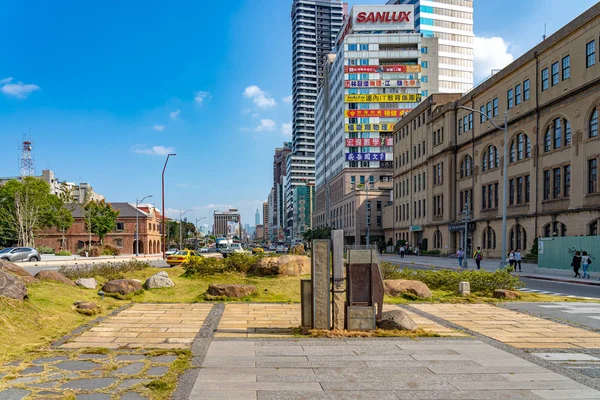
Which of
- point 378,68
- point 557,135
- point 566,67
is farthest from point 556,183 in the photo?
point 378,68

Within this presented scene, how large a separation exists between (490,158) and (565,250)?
23.7 metres

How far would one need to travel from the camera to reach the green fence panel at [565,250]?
89.8 ft

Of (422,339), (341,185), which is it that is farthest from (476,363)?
(341,185)

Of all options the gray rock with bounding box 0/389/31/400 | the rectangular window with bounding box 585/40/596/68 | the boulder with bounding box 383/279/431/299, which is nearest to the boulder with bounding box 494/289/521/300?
the boulder with bounding box 383/279/431/299

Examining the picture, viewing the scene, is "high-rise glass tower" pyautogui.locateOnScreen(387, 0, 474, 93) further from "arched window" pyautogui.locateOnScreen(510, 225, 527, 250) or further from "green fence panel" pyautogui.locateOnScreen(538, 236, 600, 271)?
"green fence panel" pyautogui.locateOnScreen(538, 236, 600, 271)

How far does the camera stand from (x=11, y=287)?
9.57 meters

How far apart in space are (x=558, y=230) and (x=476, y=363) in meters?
37.0

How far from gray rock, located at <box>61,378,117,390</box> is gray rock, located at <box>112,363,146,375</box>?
313 mm

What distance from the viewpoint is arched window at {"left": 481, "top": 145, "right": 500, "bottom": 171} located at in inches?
1978

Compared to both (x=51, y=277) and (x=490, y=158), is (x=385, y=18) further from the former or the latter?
(x=51, y=277)

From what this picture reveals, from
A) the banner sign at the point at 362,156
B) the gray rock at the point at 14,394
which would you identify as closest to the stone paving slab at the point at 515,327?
the gray rock at the point at 14,394

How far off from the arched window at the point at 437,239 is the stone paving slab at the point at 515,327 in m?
52.3

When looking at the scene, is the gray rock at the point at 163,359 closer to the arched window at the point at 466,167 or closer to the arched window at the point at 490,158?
the arched window at the point at 490,158

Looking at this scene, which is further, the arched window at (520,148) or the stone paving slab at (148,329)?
the arched window at (520,148)
